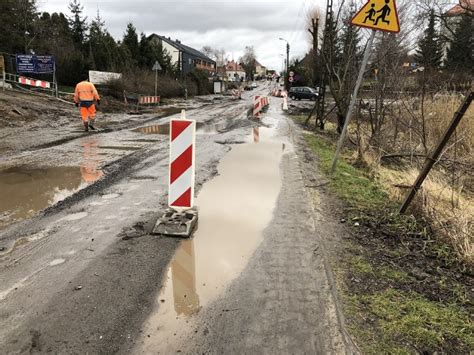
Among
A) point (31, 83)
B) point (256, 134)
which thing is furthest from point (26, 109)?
point (256, 134)

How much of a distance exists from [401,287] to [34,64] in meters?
22.8

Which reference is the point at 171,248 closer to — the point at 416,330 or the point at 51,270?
the point at 51,270

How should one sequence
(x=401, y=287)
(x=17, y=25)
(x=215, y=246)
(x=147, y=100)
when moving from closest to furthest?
(x=401, y=287)
(x=215, y=246)
(x=147, y=100)
(x=17, y=25)

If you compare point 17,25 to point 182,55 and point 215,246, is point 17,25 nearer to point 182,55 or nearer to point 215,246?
point 215,246

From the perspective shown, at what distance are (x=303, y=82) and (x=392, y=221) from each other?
66954 mm

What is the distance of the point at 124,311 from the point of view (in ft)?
10.8

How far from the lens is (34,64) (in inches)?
850

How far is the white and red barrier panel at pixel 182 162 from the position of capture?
504cm

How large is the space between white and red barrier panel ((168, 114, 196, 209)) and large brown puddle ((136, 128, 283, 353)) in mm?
454

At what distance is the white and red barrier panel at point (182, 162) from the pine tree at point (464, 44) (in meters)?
28.5

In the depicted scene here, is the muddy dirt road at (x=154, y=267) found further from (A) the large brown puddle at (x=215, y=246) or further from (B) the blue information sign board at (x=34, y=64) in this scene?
(B) the blue information sign board at (x=34, y=64)

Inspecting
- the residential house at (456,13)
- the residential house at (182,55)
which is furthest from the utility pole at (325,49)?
the residential house at (182,55)

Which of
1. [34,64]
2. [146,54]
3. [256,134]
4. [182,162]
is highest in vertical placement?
[146,54]

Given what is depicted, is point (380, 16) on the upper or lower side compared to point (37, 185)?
upper
